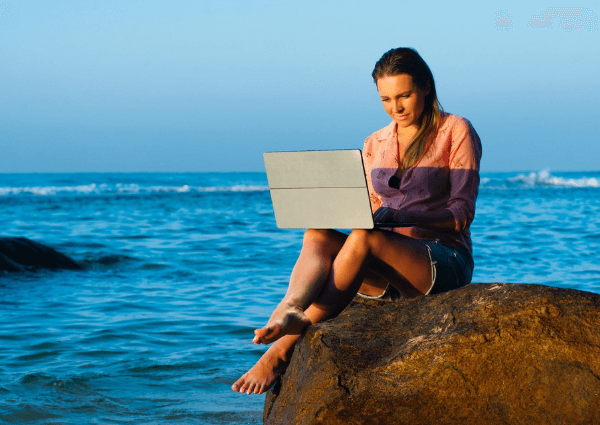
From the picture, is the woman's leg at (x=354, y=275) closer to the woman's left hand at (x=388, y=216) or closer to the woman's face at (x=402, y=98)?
the woman's left hand at (x=388, y=216)

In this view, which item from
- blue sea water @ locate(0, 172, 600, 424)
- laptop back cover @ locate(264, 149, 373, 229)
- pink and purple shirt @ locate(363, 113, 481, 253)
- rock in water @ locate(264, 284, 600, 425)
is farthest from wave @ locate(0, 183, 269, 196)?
rock in water @ locate(264, 284, 600, 425)

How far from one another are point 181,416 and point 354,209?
1.97 meters

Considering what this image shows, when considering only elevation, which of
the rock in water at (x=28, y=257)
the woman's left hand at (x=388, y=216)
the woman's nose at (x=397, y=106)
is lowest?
the rock in water at (x=28, y=257)

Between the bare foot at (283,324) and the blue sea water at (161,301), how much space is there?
1.16 metres

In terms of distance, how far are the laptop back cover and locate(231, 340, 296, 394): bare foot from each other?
619mm

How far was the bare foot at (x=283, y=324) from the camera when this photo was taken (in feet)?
9.03

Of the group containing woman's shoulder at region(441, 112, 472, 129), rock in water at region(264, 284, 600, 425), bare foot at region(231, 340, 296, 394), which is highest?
woman's shoulder at region(441, 112, 472, 129)

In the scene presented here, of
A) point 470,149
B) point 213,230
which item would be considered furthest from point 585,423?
point 213,230

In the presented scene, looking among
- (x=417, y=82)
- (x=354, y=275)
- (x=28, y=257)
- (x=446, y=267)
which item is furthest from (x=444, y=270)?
(x=28, y=257)

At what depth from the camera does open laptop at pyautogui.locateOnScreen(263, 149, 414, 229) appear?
8.62 ft

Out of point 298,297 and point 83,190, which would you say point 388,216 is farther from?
point 83,190

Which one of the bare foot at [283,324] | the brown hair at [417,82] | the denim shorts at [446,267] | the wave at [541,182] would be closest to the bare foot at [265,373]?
the bare foot at [283,324]

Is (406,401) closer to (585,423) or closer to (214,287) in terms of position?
(585,423)

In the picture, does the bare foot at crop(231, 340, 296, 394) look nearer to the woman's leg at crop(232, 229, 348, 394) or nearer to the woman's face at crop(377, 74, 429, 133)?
the woman's leg at crop(232, 229, 348, 394)
